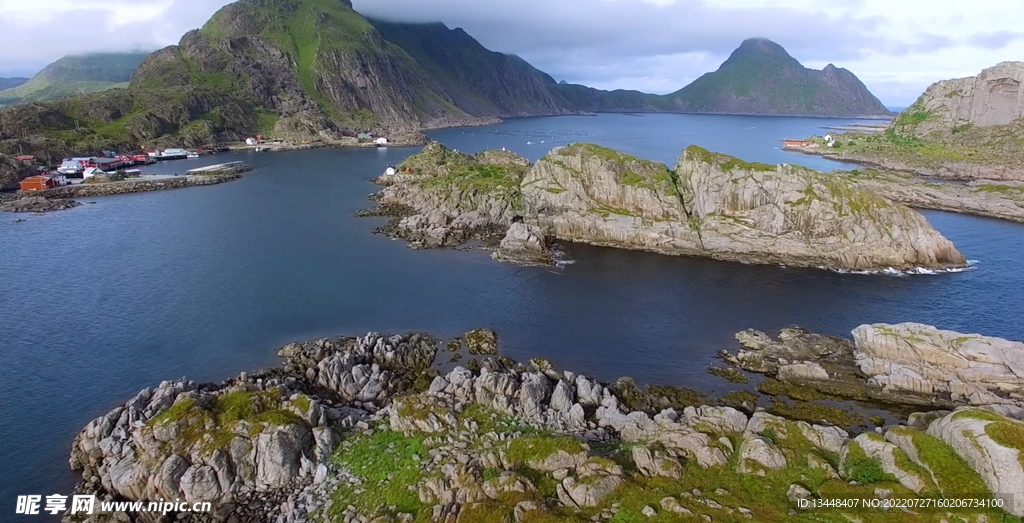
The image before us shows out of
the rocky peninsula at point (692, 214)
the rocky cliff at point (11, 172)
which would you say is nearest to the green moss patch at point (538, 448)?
the rocky peninsula at point (692, 214)

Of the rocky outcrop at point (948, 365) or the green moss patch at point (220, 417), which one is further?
the rocky outcrop at point (948, 365)

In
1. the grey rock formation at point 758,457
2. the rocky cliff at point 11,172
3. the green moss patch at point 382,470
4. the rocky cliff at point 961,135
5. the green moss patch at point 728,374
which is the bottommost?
the green moss patch at point 728,374

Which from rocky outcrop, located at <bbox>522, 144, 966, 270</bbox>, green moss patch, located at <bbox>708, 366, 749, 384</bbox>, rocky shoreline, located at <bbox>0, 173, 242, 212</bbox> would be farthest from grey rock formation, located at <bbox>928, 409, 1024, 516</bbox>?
rocky shoreline, located at <bbox>0, 173, 242, 212</bbox>

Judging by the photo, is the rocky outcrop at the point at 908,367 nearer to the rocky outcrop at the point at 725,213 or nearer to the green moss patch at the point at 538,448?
the green moss patch at the point at 538,448

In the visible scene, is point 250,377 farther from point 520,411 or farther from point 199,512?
point 520,411

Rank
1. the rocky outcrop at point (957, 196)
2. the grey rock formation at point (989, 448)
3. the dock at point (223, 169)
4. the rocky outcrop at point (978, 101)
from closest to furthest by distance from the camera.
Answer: the grey rock formation at point (989, 448) < the rocky outcrop at point (957, 196) < the dock at point (223, 169) < the rocky outcrop at point (978, 101)

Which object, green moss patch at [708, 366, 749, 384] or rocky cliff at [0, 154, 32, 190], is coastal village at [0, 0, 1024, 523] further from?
rocky cliff at [0, 154, 32, 190]

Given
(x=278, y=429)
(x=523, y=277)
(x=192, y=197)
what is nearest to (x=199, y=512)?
(x=278, y=429)
